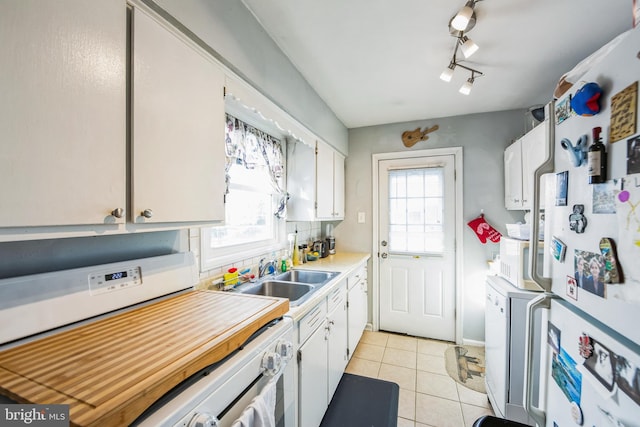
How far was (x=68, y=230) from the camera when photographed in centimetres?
68

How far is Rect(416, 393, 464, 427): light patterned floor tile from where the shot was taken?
1.76m

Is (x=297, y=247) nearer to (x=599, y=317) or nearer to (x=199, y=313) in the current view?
(x=199, y=313)

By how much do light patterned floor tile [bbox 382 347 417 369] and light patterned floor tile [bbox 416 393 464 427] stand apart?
1.33 ft

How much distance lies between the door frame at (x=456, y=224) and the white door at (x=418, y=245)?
0.04 metres

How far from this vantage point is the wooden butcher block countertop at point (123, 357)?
520 millimetres

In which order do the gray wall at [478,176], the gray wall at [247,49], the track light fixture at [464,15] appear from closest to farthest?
the gray wall at [247,49]
the track light fixture at [464,15]
the gray wall at [478,176]

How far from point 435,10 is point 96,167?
64.6 inches

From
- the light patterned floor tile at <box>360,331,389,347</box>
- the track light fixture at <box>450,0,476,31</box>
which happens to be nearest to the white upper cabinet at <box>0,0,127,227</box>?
the track light fixture at <box>450,0,476,31</box>

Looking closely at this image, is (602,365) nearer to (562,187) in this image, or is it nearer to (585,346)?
(585,346)

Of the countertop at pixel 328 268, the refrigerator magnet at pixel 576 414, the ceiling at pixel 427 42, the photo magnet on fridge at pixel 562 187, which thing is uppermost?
the ceiling at pixel 427 42

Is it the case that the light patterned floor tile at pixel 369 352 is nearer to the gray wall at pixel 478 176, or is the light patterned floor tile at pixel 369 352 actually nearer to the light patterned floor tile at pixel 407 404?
the light patterned floor tile at pixel 407 404

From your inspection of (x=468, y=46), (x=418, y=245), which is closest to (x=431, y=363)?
(x=418, y=245)

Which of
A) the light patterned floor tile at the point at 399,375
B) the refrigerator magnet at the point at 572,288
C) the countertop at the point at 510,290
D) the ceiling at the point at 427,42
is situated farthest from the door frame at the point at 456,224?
the refrigerator magnet at the point at 572,288

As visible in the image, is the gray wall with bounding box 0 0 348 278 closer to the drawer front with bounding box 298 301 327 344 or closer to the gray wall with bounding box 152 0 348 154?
the gray wall with bounding box 152 0 348 154
